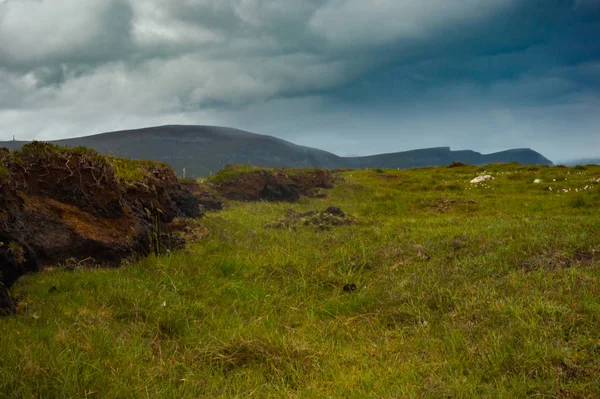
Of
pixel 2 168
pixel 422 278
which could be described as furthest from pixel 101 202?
pixel 422 278

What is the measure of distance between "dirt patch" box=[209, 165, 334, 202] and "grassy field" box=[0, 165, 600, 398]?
10.2m

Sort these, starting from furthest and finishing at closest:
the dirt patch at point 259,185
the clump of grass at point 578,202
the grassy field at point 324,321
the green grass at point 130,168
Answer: the dirt patch at point 259,185 → the clump of grass at point 578,202 → the green grass at point 130,168 → the grassy field at point 324,321

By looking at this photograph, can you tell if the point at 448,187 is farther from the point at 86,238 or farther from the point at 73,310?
the point at 73,310

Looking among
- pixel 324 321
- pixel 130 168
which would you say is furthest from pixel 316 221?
pixel 324 321

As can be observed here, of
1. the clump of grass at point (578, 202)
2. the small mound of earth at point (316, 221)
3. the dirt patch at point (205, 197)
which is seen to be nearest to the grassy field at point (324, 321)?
the small mound of earth at point (316, 221)

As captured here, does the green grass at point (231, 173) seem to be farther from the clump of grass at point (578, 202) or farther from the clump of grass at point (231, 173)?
the clump of grass at point (578, 202)

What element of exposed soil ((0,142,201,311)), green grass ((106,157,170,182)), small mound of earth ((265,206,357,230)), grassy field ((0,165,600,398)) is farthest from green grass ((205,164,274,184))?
exposed soil ((0,142,201,311))

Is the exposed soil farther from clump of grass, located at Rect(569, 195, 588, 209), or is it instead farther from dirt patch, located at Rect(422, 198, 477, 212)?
clump of grass, located at Rect(569, 195, 588, 209)

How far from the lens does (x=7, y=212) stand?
6848 millimetres

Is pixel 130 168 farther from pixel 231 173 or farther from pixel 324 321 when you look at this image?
pixel 231 173

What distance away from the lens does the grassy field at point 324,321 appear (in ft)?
14.0

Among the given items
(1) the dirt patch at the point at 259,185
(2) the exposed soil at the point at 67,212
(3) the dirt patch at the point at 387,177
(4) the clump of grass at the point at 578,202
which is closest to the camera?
(2) the exposed soil at the point at 67,212

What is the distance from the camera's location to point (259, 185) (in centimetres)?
2133

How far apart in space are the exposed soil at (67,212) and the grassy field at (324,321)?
1.81 ft
